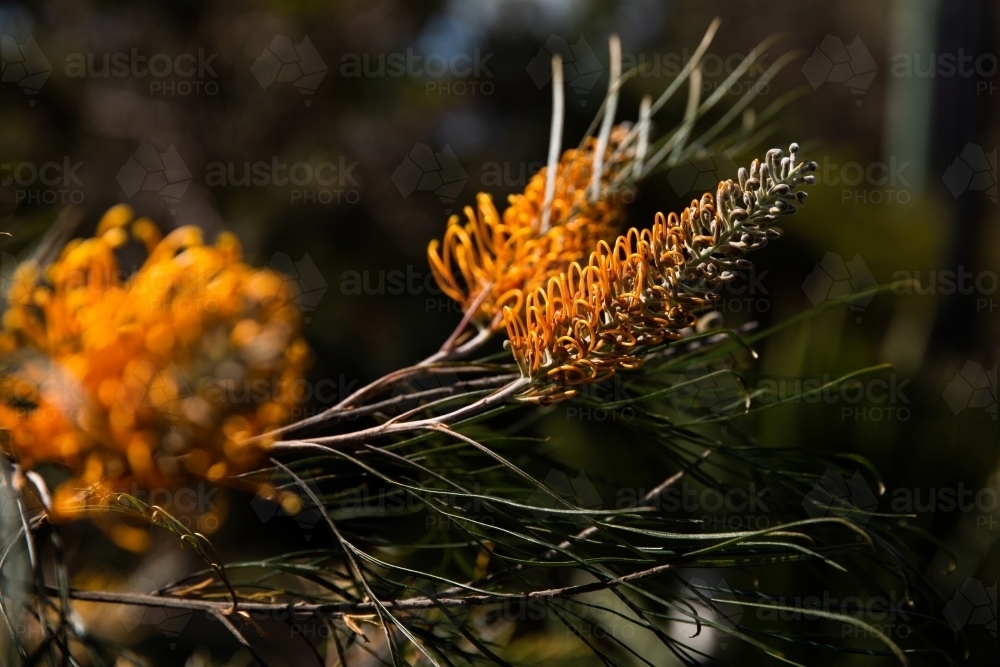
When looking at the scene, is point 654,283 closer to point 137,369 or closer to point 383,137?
point 137,369

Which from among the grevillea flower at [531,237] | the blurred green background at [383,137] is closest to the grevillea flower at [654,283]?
the grevillea flower at [531,237]

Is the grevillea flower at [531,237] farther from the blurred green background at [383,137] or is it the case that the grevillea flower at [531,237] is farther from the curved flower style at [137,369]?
the blurred green background at [383,137]

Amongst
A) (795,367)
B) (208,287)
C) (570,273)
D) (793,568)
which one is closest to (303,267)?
(795,367)

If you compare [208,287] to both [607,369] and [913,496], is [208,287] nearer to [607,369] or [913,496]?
[607,369]

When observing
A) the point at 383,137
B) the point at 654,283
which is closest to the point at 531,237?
the point at 654,283

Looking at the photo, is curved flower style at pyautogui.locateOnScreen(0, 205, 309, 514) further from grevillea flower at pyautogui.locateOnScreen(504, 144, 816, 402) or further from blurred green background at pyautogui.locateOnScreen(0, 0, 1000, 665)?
blurred green background at pyautogui.locateOnScreen(0, 0, 1000, 665)
